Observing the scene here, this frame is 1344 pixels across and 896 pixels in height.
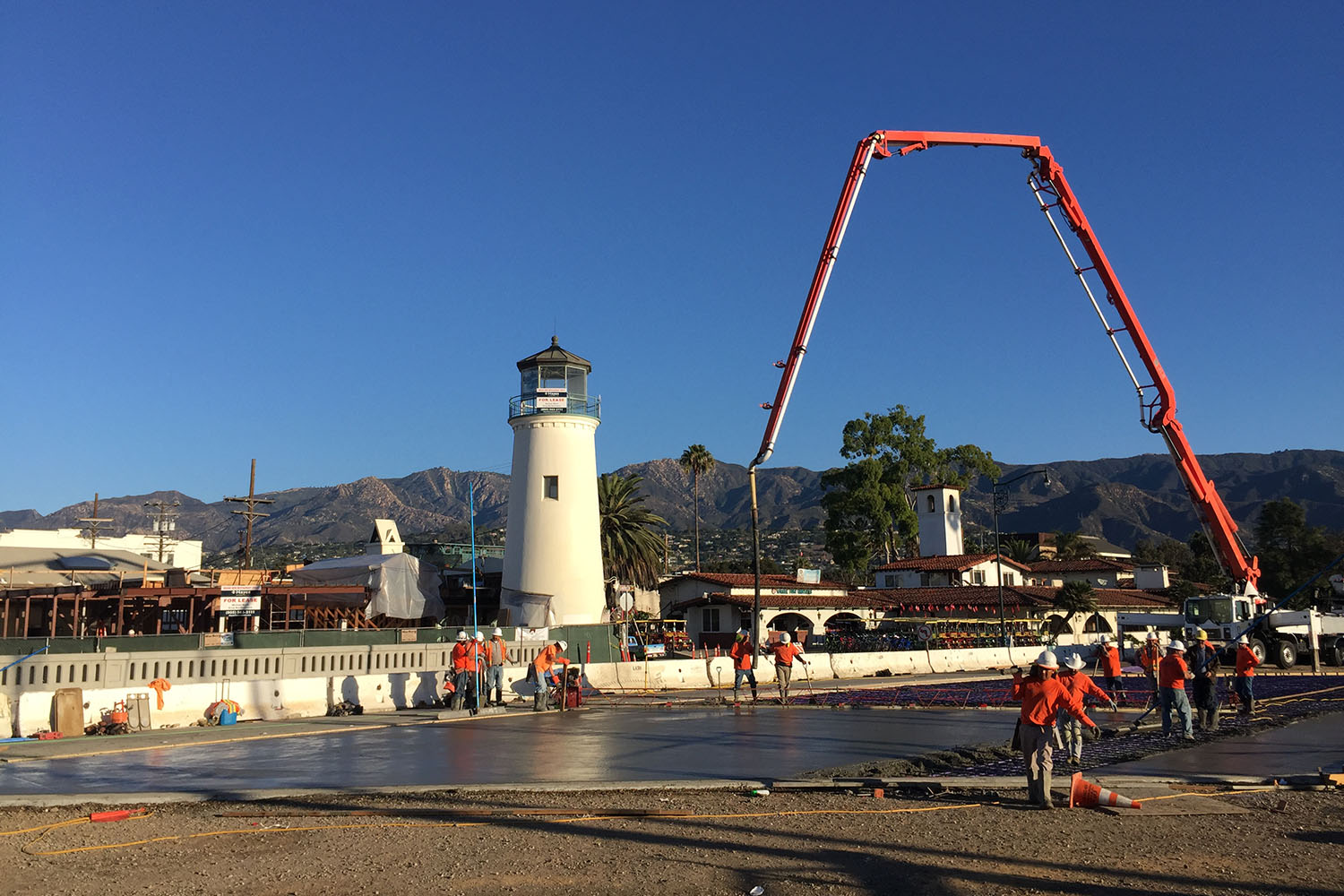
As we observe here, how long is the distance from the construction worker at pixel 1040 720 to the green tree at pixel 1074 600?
49643 millimetres

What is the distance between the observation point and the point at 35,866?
8742mm

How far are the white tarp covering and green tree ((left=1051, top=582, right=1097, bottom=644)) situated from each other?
110 feet

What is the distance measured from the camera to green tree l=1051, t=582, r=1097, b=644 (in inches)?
2251

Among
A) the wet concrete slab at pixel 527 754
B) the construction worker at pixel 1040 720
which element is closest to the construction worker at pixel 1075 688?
the construction worker at pixel 1040 720

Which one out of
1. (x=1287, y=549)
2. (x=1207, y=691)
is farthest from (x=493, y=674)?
(x=1287, y=549)

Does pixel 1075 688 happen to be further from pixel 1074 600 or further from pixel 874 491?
pixel 874 491

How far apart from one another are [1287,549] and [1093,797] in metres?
88.4

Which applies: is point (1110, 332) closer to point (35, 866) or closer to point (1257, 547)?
point (35, 866)

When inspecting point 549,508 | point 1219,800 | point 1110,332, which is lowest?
point 1219,800

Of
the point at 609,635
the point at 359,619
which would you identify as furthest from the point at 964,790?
the point at 359,619

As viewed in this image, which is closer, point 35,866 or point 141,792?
point 35,866

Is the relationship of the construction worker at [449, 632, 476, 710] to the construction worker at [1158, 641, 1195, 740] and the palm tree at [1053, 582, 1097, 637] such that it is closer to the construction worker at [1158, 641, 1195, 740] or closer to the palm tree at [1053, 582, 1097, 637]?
the construction worker at [1158, 641, 1195, 740]

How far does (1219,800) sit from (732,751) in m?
6.62

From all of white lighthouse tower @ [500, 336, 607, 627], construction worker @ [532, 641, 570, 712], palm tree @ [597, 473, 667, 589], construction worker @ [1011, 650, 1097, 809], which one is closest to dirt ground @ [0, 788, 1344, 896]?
construction worker @ [1011, 650, 1097, 809]
